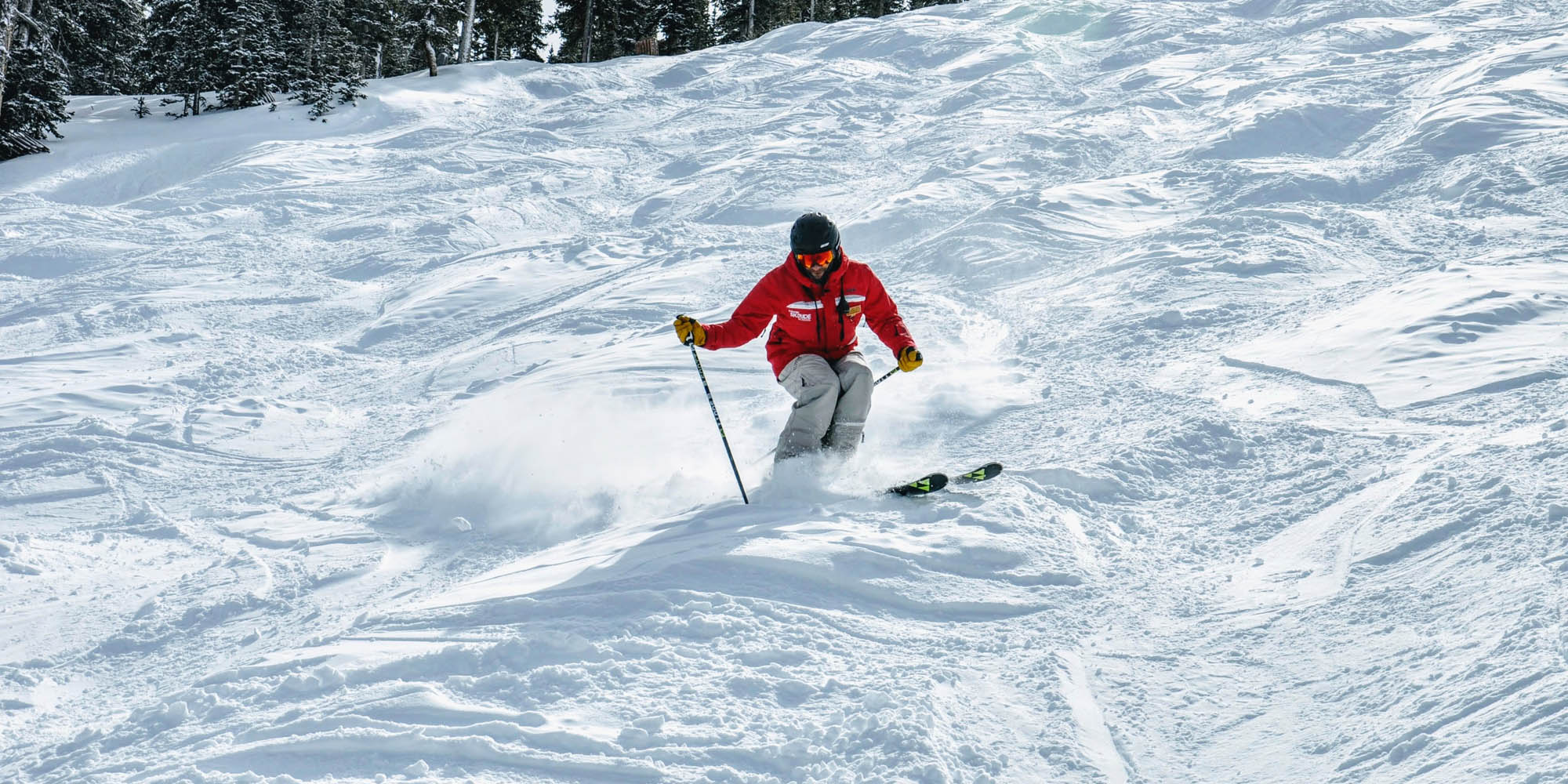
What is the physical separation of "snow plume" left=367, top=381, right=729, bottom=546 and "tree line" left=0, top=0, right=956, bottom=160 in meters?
13.8

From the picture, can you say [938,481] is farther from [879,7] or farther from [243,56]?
[879,7]

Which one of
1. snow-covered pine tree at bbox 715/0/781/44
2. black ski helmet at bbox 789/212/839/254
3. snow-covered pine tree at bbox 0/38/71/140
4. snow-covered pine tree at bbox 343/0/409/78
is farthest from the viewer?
snow-covered pine tree at bbox 715/0/781/44

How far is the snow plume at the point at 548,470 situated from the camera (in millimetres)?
5789

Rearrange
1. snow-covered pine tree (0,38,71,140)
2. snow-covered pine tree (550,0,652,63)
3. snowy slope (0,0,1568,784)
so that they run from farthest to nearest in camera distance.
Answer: snow-covered pine tree (550,0,652,63)
snow-covered pine tree (0,38,71,140)
snowy slope (0,0,1568,784)

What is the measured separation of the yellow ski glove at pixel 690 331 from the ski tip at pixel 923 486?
1.45 metres

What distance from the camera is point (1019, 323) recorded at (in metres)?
8.35

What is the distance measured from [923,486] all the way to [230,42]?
63.4 ft

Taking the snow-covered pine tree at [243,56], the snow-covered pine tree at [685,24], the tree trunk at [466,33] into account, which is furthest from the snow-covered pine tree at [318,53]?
the snow-covered pine tree at [685,24]

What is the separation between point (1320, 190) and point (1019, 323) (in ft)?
12.5

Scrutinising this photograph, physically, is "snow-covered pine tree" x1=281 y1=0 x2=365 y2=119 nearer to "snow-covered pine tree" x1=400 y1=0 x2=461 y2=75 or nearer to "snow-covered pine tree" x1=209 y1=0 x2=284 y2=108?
"snow-covered pine tree" x1=209 y1=0 x2=284 y2=108

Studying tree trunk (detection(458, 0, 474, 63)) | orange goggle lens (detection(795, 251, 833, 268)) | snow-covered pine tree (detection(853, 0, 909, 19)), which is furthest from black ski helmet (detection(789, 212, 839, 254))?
snow-covered pine tree (detection(853, 0, 909, 19))

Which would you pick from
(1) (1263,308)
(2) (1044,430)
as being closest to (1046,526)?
(2) (1044,430)

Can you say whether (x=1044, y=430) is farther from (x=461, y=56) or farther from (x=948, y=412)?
(x=461, y=56)

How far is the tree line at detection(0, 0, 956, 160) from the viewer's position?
17156 mm
